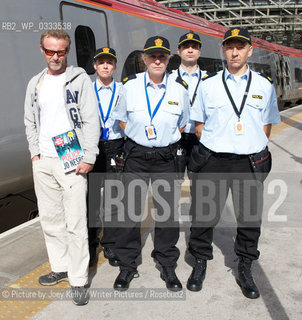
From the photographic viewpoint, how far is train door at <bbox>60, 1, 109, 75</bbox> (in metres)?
4.39

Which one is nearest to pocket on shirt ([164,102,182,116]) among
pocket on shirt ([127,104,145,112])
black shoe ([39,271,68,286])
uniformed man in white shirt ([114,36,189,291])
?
uniformed man in white shirt ([114,36,189,291])

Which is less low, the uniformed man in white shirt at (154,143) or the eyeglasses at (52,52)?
the eyeglasses at (52,52)

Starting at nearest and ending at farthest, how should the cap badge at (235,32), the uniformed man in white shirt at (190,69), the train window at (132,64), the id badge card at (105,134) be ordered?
the cap badge at (235,32)
the id badge card at (105,134)
the uniformed man in white shirt at (190,69)
the train window at (132,64)

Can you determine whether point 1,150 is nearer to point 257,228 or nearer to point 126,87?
point 126,87

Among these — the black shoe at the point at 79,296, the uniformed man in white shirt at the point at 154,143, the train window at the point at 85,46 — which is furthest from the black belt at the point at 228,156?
the train window at the point at 85,46

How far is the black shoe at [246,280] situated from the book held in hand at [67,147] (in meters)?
1.43

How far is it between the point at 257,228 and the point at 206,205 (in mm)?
404

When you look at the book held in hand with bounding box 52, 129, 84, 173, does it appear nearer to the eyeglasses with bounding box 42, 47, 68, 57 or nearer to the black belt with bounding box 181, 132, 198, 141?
the eyeglasses with bounding box 42, 47, 68, 57

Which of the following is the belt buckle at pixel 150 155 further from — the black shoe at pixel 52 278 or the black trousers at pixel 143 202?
the black shoe at pixel 52 278

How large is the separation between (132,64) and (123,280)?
3.61 metres

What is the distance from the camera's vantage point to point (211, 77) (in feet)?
8.78

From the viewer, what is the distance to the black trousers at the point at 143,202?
2680mm

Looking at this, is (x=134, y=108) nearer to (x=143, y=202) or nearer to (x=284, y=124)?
(x=143, y=202)

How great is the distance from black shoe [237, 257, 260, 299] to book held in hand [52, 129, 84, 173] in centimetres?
143
